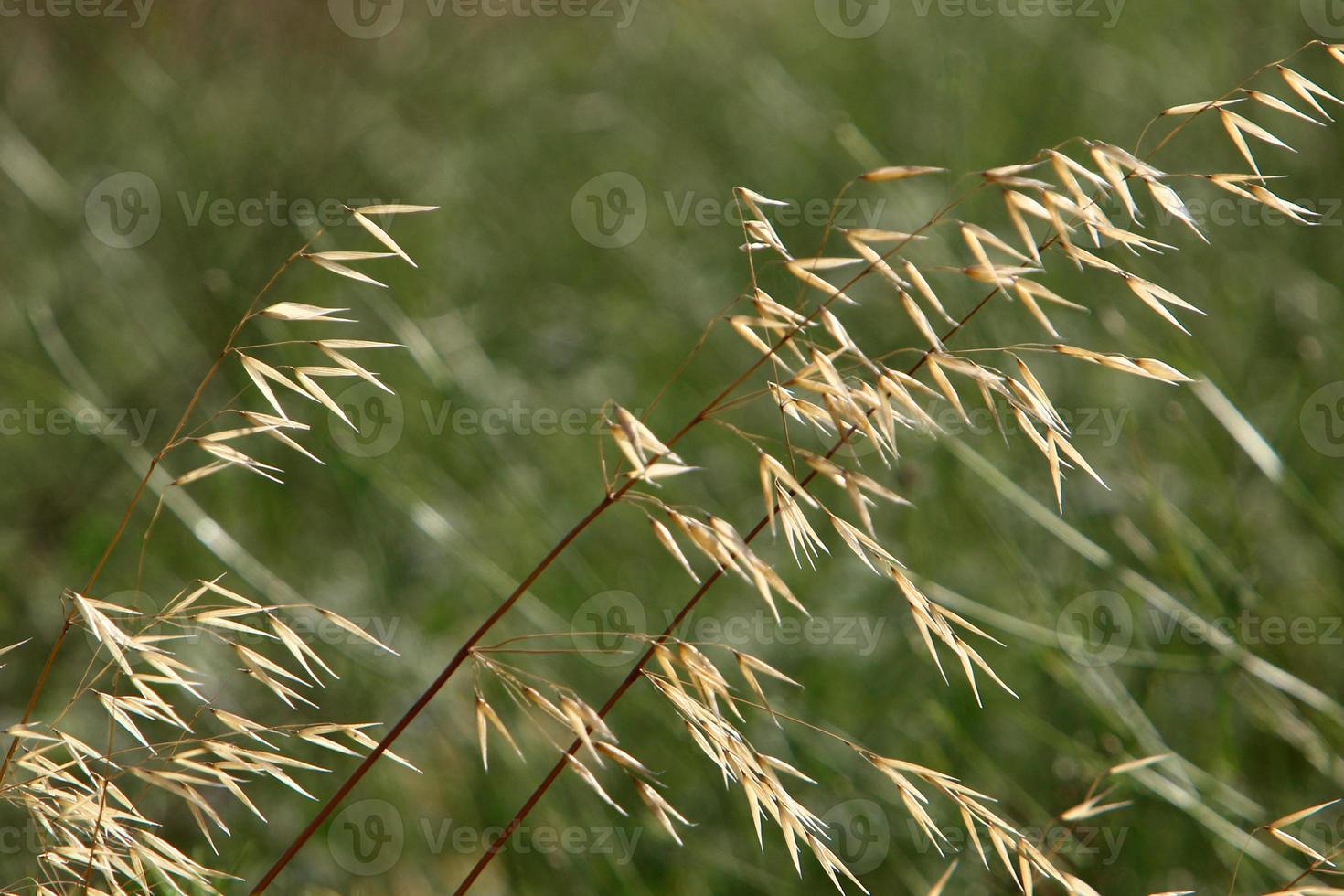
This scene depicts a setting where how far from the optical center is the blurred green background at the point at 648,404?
139cm

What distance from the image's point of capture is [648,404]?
2.40 metres

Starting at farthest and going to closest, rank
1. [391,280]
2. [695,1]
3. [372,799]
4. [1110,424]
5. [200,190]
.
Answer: [695,1] → [200,190] → [391,280] → [1110,424] → [372,799]

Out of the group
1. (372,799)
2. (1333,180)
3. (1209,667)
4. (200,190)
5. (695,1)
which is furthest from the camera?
(695,1)

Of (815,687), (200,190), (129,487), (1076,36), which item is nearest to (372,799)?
(815,687)

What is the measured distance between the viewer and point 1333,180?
2.29 meters

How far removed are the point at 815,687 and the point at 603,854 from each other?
495mm

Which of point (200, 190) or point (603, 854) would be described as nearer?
point (603, 854)

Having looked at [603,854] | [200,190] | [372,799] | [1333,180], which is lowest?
[372,799]

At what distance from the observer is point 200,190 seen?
2746mm

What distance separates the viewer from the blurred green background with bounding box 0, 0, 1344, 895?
1395 millimetres

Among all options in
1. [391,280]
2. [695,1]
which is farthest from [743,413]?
[695,1]

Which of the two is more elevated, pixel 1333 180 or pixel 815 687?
pixel 1333 180

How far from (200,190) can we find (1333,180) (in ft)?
8.13

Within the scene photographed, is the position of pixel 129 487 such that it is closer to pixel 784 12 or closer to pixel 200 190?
pixel 200 190
